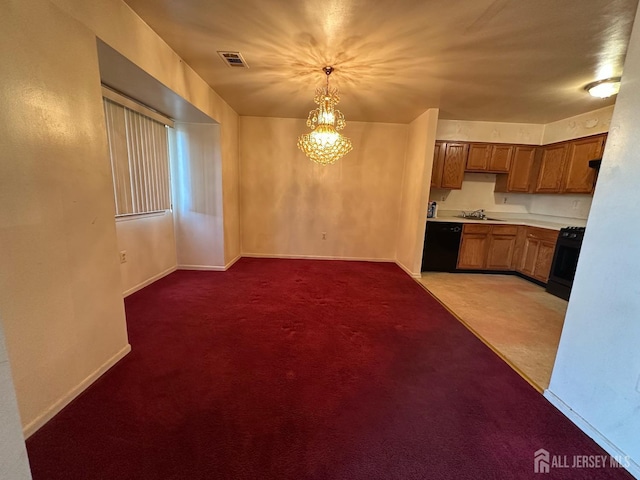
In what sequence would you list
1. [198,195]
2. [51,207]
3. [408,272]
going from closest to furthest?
[51,207], [198,195], [408,272]

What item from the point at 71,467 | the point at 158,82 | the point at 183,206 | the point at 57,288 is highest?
the point at 158,82

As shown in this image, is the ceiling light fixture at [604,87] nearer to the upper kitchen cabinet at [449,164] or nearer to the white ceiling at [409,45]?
the white ceiling at [409,45]

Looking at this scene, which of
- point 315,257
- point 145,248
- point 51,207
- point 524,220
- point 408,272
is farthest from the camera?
point 315,257

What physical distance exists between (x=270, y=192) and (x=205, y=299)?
2.31m

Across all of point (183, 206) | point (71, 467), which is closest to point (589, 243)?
point (71, 467)

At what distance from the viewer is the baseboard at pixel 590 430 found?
1281 mm

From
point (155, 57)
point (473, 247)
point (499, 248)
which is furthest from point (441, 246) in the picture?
point (155, 57)

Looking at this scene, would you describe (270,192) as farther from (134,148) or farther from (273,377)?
(273,377)

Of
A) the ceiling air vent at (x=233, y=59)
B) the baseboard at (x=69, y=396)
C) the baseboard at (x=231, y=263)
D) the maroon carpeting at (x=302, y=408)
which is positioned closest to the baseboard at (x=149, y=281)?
the maroon carpeting at (x=302, y=408)

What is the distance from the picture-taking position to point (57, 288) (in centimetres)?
146

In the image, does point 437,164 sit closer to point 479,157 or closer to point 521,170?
point 479,157

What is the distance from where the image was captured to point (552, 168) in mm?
4051

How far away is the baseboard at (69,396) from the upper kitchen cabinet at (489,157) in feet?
16.7

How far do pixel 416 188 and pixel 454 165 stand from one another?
33.3 inches
